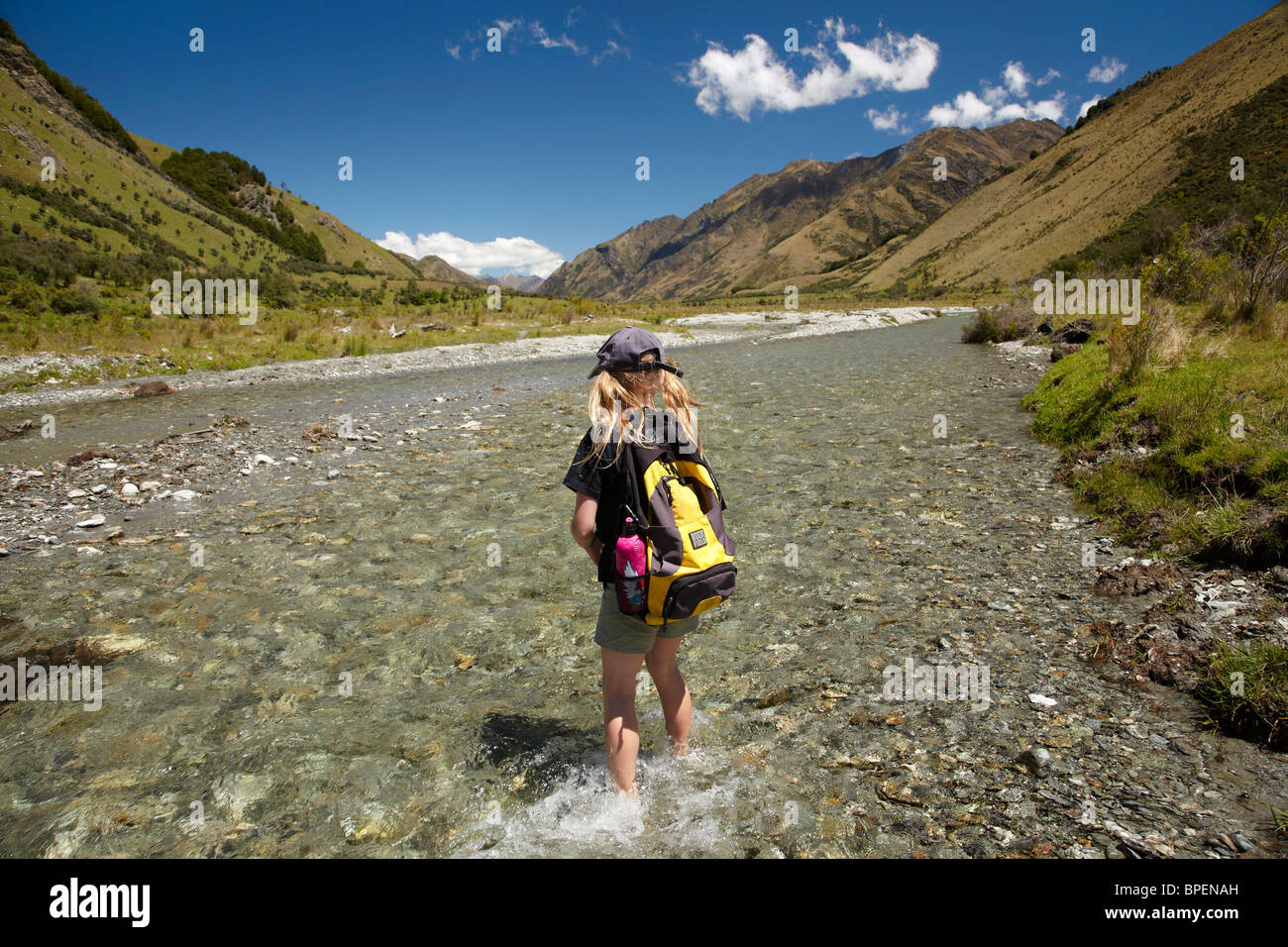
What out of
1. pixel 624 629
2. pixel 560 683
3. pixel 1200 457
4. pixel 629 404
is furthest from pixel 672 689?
pixel 1200 457

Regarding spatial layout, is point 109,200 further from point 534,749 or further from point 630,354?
point 630,354

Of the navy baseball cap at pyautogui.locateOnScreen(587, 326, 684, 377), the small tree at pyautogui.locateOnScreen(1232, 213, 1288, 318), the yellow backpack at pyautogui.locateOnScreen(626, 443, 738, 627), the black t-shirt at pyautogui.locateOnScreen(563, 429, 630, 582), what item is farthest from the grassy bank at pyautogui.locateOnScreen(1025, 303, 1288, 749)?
the navy baseball cap at pyautogui.locateOnScreen(587, 326, 684, 377)

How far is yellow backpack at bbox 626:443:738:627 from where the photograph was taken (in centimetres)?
294

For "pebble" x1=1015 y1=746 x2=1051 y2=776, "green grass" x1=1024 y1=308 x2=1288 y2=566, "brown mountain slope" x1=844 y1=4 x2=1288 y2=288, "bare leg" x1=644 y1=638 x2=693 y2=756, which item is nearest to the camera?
"bare leg" x1=644 y1=638 x2=693 y2=756

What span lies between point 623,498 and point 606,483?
0.12 meters

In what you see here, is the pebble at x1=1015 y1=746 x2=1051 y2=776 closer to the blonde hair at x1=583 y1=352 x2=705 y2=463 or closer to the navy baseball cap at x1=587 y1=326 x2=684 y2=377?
the blonde hair at x1=583 y1=352 x2=705 y2=463

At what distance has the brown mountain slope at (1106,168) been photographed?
103 metres

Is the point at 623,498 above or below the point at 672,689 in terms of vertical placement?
above

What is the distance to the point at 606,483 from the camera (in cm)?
307

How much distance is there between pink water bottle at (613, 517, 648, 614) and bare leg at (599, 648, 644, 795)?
1.55 feet

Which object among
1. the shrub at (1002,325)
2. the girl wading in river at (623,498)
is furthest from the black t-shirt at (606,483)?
the shrub at (1002,325)
